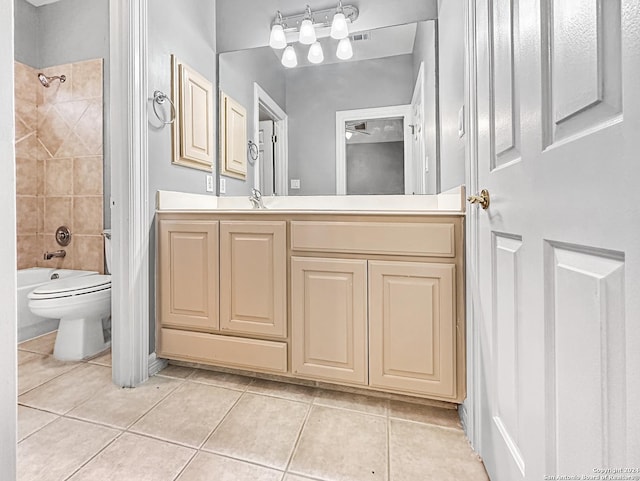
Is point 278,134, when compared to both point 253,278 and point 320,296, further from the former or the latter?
point 320,296

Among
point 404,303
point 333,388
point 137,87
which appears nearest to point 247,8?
point 137,87

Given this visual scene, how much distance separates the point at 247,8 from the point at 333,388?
2352mm

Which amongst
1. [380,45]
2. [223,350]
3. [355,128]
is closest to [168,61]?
[355,128]

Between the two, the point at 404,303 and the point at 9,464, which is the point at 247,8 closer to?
the point at 404,303

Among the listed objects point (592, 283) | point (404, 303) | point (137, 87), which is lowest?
point (404, 303)

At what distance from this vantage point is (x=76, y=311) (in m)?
1.74

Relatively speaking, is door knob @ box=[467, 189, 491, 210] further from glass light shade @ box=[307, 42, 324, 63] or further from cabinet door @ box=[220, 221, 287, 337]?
glass light shade @ box=[307, 42, 324, 63]

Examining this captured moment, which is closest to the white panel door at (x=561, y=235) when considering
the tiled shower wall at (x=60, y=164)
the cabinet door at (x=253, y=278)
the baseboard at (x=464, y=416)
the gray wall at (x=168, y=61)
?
the baseboard at (x=464, y=416)

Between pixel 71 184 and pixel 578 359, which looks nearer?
pixel 578 359

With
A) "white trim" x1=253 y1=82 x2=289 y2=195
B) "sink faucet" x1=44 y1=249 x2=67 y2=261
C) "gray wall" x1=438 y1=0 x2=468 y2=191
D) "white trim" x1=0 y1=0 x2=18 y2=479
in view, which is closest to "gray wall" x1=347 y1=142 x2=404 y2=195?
"gray wall" x1=438 y1=0 x2=468 y2=191

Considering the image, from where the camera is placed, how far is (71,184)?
8.29 feet

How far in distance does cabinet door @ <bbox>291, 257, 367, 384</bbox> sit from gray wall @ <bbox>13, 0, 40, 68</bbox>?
297cm

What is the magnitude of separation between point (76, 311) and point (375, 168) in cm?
189

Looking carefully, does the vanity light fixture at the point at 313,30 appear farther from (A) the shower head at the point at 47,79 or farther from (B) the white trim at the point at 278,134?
(A) the shower head at the point at 47,79
